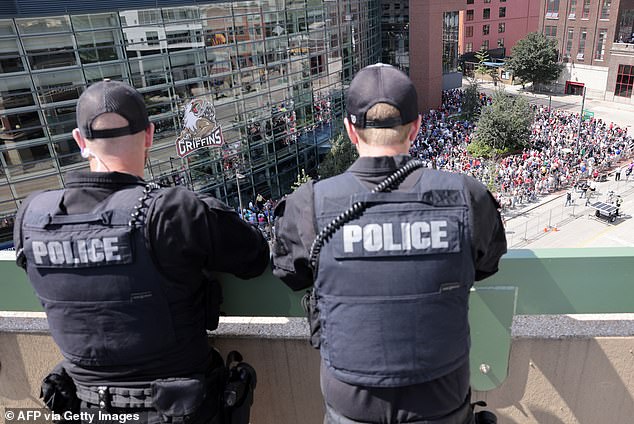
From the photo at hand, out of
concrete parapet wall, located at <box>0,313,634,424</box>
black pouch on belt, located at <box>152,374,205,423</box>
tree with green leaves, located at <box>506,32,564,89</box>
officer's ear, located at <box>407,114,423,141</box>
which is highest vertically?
officer's ear, located at <box>407,114,423,141</box>

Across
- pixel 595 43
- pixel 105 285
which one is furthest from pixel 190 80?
pixel 595 43

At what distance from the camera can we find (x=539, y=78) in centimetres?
3816

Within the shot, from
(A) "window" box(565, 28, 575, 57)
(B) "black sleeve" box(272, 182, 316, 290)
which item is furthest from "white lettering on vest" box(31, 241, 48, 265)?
(A) "window" box(565, 28, 575, 57)

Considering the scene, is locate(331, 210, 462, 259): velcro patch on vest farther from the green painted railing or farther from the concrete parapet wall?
the concrete parapet wall

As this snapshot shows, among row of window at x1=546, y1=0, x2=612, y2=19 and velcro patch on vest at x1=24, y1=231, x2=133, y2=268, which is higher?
velcro patch on vest at x1=24, y1=231, x2=133, y2=268

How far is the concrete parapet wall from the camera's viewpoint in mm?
2051

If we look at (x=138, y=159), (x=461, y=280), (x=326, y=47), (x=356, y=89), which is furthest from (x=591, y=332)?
(x=326, y=47)

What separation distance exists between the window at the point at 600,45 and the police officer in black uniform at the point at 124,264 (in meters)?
42.5

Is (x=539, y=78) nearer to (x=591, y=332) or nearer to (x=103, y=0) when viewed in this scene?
(x=103, y=0)

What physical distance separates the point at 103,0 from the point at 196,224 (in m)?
16.4

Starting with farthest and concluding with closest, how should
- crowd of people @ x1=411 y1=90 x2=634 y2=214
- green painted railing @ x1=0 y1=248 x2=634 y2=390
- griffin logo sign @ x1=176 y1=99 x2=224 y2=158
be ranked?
1. crowd of people @ x1=411 y1=90 x2=634 y2=214
2. griffin logo sign @ x1=176 y1=99 x2=224 y2=158
3. green painted railing @ x1=0 y1=248 x2=634 y2=390

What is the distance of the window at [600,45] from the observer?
118ft

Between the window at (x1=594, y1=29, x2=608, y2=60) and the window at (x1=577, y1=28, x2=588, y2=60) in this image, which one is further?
the window at (x1=577, y1=28, x2=588, y2=60)

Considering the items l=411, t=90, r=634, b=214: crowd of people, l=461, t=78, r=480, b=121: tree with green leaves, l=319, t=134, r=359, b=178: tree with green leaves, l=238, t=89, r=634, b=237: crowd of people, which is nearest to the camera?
l=238, t=89, r=634, b=237: crowd of people
